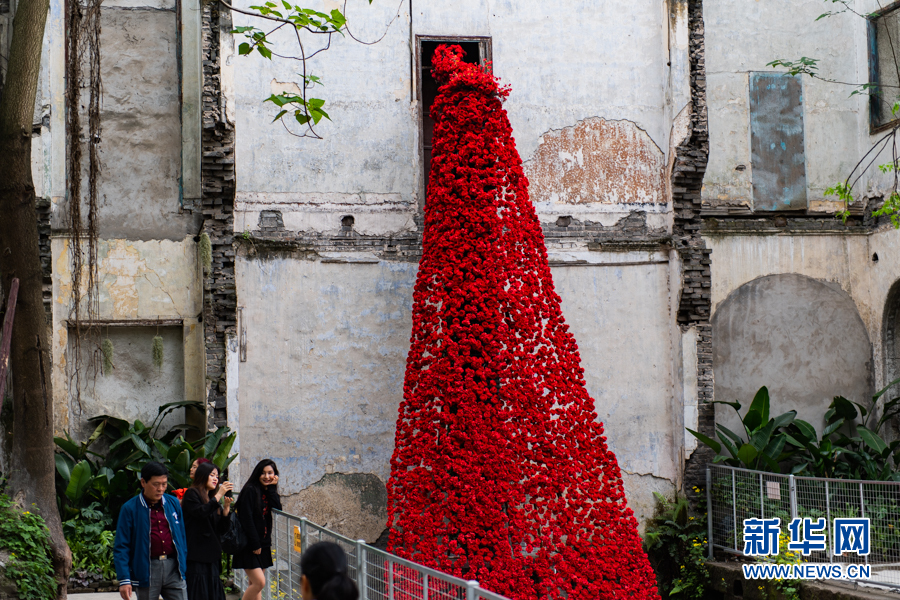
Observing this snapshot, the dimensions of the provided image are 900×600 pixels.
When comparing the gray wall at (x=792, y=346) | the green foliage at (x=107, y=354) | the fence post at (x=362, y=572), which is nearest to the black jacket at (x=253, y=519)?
the fence post at (x=362, y=572)

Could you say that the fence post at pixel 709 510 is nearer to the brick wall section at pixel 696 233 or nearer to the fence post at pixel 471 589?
the brick wall section at pixel 696 233

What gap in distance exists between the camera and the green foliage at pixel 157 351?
36.9 feet

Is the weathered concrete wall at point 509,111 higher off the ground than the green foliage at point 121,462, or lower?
higher

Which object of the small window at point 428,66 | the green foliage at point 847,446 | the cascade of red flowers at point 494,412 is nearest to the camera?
the cascade of red flowers at point 494,412

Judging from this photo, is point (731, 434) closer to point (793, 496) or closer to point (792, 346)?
point (793, 496)

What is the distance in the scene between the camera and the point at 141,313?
11.2 meters

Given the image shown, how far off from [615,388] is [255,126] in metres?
5.61

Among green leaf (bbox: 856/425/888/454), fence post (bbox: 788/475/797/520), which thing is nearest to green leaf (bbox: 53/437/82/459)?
fence post (bbox: 788/475/797/520)

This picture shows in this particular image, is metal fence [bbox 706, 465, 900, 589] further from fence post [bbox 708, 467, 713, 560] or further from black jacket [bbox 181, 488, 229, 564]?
black jacket [bbox 181, 488, 229, 564]

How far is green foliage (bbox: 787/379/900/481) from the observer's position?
11203 mm

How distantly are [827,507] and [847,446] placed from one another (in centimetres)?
268

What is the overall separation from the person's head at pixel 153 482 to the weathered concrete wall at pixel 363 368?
4.31 m

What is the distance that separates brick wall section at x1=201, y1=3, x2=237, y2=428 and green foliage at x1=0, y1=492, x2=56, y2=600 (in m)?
2.99

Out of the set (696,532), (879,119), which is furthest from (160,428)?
(879,119)
